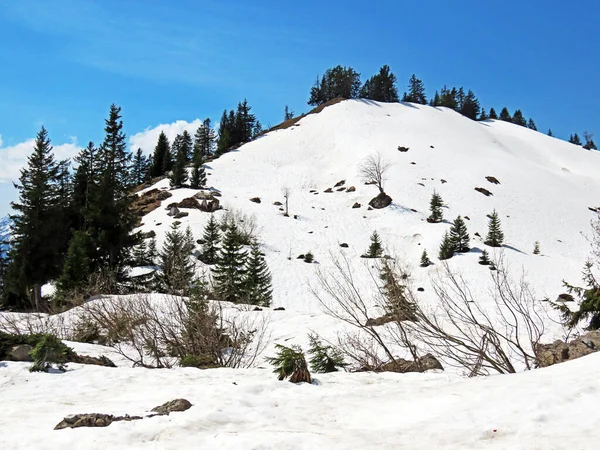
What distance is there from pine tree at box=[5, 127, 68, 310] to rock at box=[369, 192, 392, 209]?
34.0 metres

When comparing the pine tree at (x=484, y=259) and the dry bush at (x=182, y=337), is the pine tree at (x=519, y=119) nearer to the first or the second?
the pine tree at (x=484, y=259)

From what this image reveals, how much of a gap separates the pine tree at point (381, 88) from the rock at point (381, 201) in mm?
64521

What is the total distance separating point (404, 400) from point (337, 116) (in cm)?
8495

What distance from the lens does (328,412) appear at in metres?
5.62

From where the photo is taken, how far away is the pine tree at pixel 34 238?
2481 cm

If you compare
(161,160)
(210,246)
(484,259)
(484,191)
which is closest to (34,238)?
(210,246)

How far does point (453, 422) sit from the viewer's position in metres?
4.47

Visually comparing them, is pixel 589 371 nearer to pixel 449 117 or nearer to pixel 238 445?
pixel 238 445

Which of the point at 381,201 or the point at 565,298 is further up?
the point at 381,201

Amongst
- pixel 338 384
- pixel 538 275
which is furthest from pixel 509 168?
pixel 338 384

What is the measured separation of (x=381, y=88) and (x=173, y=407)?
110069 mm

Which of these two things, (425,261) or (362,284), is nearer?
(362,284)

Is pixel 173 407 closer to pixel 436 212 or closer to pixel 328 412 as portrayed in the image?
pixel 328 412

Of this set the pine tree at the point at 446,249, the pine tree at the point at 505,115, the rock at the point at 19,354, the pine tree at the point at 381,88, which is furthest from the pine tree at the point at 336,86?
the rock at the point at 19,354
